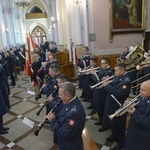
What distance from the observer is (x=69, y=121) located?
2205 millimetres

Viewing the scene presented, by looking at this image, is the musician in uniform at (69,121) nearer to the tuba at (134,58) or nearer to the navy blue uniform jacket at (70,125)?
the navy blue uniform jacket at (70,125)

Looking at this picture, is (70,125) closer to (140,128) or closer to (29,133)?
(140,128)

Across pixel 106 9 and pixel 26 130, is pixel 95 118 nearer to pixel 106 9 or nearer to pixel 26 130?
pixel 26 130

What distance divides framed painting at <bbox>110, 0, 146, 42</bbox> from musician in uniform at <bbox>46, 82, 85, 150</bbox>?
24.8 feet

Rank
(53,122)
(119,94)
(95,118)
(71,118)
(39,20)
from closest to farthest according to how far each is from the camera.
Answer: (71,118) → (53,122) → (119,94) → (95,118) → (39,20)

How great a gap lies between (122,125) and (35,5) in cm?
3313

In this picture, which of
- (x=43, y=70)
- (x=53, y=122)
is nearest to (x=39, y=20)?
(x=43, y=70)

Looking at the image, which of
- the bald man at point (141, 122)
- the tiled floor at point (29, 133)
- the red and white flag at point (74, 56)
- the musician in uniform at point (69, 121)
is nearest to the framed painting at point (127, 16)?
the red and white flag at point (74, 56)

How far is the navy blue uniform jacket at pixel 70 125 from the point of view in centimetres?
220

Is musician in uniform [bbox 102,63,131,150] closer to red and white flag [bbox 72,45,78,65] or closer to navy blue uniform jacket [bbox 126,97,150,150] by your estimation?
navy blue uniform jacket [bbox 126,97,150,150]

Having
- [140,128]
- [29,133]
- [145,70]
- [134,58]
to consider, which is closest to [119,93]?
[140,128]

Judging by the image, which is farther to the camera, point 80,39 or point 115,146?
point 80,39

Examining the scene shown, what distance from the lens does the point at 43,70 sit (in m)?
6.26

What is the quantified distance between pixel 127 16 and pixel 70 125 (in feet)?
27.5
